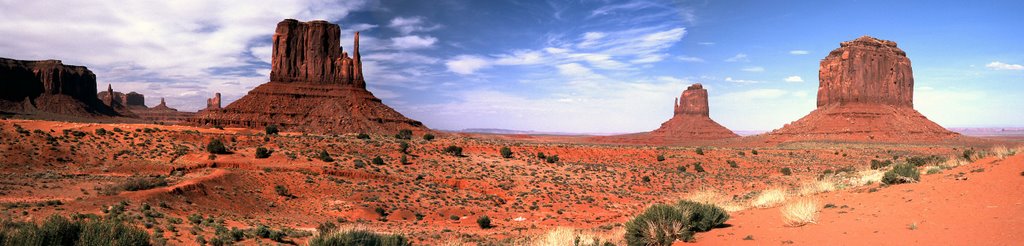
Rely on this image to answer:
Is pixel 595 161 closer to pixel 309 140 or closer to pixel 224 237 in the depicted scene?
pixel 309 140

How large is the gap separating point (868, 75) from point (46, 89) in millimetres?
180241

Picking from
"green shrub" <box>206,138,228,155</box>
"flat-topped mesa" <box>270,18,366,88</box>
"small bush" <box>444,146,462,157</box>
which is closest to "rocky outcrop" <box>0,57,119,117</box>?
"flat-topped mesa" <box>270,18,366,88</box>

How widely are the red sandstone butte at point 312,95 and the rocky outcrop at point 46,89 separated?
57.7 meters

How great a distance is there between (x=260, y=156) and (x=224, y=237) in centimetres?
2413

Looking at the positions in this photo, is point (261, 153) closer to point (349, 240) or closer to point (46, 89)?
point (349, 240)

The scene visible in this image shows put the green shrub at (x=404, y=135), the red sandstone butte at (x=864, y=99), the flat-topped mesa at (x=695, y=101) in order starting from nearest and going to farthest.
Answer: the green shrub at (x=404, y=135), the red sandstone butte at (x=864, y=99), the flat-topped mesa at (x=695, y=101)

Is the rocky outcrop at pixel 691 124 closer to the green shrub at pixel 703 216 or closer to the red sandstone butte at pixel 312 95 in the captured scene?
the red sandstone butte at pixel 312 95

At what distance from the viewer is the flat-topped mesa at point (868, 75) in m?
98.8

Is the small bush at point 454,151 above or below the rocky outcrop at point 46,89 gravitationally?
below

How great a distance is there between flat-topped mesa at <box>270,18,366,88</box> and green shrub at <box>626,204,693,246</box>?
85.5 meters

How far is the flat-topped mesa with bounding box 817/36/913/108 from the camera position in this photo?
324ft

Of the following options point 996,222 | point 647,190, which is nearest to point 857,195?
point 996,222

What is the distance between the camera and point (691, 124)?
458 feet

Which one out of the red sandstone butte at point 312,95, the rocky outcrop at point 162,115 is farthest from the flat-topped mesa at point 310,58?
the rocky outcrop at point 162,115
